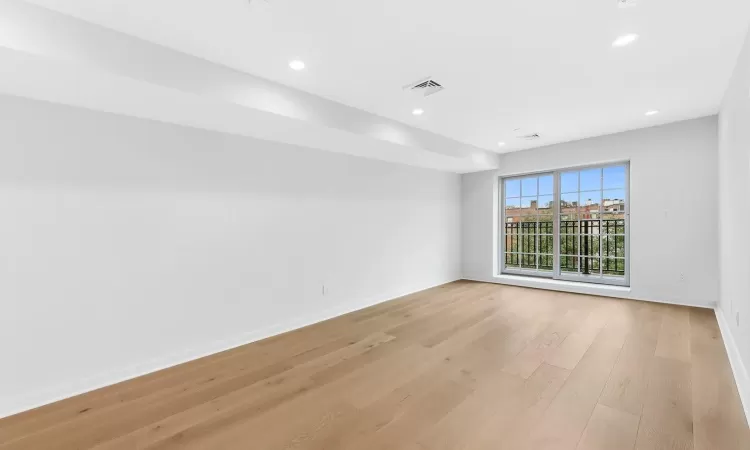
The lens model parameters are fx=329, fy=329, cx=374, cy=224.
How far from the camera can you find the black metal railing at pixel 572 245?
17.2ft

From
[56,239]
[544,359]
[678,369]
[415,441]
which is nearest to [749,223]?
[678,369]

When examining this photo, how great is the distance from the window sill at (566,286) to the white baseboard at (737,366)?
4.53 ft

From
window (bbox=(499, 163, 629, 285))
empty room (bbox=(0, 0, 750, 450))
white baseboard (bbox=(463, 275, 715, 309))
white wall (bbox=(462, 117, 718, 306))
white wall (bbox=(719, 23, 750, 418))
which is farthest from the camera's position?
window (bbox=(499, 163, 629, 285))

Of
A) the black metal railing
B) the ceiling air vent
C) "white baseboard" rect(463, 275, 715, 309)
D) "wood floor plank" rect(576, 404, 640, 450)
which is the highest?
the ceiling air vent

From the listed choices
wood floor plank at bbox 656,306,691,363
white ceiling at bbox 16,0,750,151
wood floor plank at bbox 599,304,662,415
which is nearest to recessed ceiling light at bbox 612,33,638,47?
white ceiling at bbox 16,0,750,151

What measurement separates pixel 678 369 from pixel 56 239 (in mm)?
4823

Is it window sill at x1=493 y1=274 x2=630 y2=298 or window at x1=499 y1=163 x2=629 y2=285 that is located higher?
window at x1=499 y1=163 x2=629 y2=285

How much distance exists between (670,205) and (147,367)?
248 inches

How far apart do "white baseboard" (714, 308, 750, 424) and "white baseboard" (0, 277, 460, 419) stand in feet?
11.7

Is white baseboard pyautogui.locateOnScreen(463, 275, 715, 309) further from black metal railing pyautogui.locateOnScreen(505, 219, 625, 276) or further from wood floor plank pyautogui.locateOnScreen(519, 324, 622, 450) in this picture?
wood floor plank pyautogui.locateOnScreen(519, 324, 622, 450)

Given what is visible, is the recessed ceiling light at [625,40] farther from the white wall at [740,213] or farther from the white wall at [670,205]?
the white wall at [670,205]

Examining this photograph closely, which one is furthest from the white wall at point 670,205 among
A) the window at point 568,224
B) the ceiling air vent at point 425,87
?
the ceiling air vent at point 425,87

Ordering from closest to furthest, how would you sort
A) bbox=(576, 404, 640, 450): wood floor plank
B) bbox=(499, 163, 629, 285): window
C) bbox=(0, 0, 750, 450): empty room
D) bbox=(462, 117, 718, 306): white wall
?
bbox=(576, 404, 640, 450): wood floor plank
bbox=(0, 0, 750, 450): empty room
bbox=(462, 117, 718, 306): white wall
bbox=(499, 163, 629, 285): window

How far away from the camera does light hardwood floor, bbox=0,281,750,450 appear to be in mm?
1819
